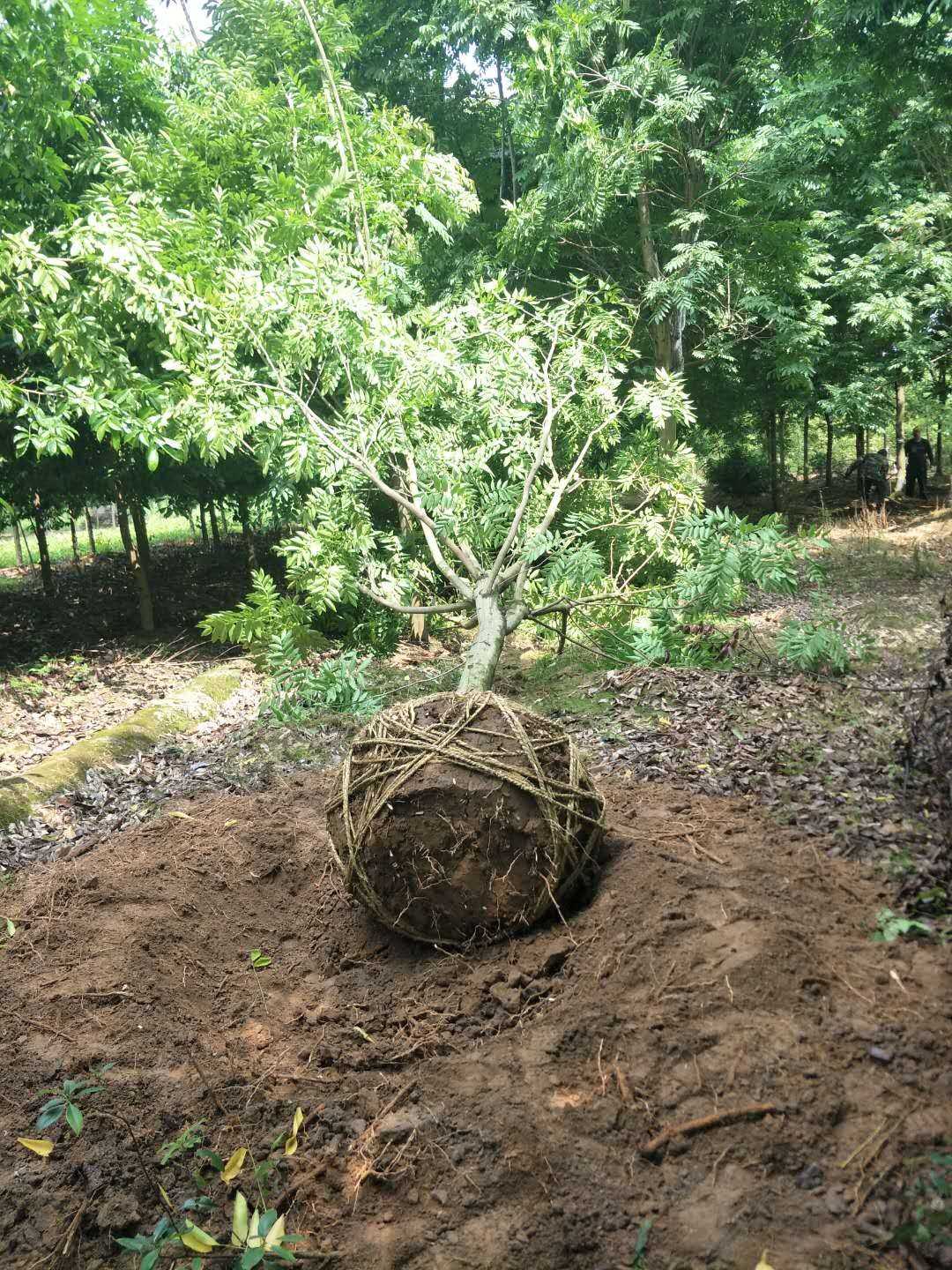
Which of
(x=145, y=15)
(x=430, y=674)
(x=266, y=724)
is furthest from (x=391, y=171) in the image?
(x=266, y=724)

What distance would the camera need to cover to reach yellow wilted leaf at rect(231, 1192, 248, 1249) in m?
1.93

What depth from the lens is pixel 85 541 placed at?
21.7m

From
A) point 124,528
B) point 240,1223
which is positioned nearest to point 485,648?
point 240,1223

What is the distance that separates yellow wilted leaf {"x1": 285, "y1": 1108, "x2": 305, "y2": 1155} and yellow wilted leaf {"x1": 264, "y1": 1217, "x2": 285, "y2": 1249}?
11.3 inches

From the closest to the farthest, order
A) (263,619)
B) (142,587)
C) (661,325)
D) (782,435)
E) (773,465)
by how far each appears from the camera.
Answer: (263,619), (142,587), (661,325), (773,465), (782,435)

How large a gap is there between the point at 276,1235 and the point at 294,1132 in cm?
40

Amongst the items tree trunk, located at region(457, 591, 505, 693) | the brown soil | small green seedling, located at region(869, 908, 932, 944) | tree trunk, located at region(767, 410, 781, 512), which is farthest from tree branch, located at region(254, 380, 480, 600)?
tree trunk, located at region(767, 410, 781, 512)

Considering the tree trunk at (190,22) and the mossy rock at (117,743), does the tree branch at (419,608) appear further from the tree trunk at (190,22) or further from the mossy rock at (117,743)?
the tree trunk at (190,22)

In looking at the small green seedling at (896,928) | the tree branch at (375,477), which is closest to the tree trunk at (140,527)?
the tree branch at (375,477)

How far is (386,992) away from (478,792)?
0.78 m

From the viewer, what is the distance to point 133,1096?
98.3 inches

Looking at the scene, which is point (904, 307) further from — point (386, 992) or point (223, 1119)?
point (223, 1119)

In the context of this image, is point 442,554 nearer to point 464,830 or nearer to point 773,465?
point 464,830

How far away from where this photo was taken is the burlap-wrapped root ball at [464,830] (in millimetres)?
2934
